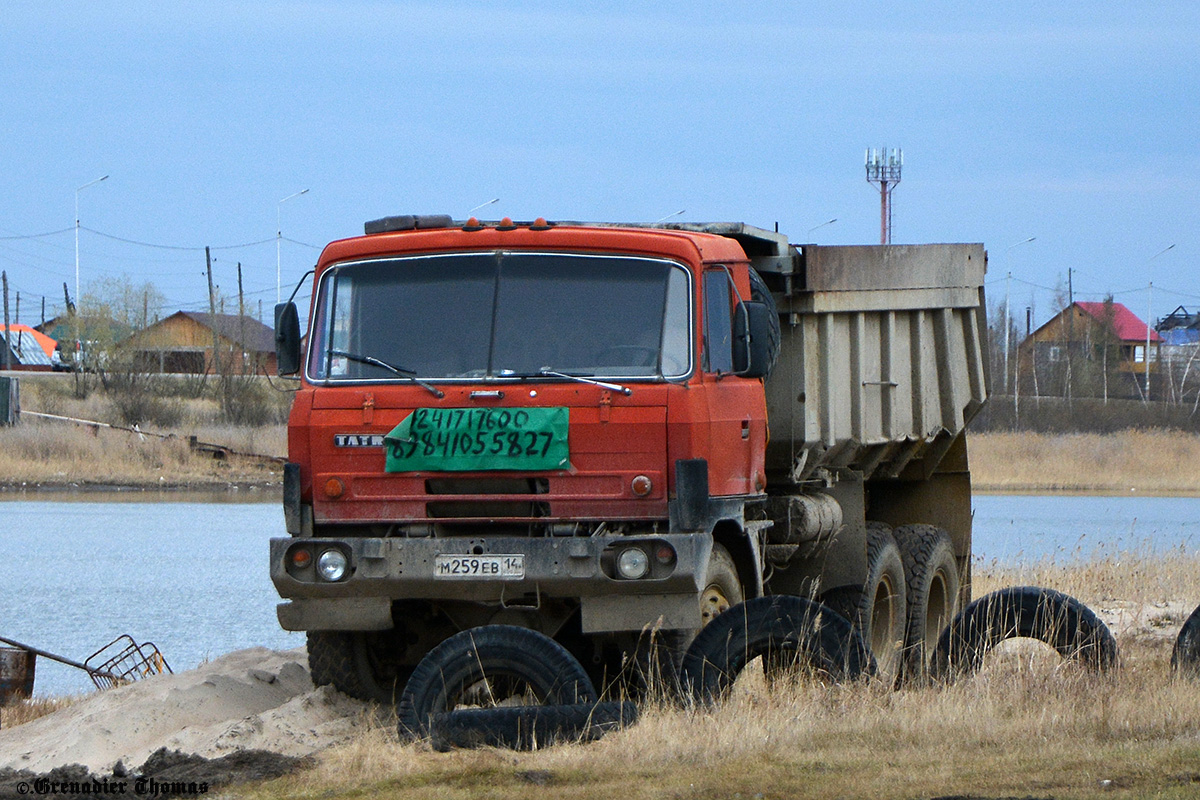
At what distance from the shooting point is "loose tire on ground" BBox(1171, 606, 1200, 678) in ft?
28.5

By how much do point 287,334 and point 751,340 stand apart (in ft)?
8.72

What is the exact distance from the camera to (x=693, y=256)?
832 centimetres

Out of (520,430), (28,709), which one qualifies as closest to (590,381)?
(520,430)

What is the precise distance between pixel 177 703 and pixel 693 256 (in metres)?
4.06

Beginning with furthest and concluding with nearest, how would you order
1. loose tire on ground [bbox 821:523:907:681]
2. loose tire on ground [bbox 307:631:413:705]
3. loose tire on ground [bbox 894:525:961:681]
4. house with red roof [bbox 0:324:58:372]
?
house with red roof [bbox 0:324:58:372], loose tire on ground [bbox 894:525:961:681], loose tire on ground [bbox 821:523:907:681], loose tire on ground [bbox 307:631:413:705]

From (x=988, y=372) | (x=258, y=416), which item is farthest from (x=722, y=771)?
(x=258, y=416)

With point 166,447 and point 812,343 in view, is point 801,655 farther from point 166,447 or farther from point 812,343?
point 166,447

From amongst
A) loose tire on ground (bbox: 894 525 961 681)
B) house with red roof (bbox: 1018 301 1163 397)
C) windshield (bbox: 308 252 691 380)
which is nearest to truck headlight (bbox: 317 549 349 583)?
windshield (bbox: 308 252 691 380)

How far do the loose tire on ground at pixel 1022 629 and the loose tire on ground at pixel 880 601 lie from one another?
5.76ft

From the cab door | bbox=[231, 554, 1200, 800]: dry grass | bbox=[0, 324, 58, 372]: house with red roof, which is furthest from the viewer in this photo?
bbox=[0, 324, 58, 372]: house with red roof

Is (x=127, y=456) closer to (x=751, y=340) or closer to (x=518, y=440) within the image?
(x=518, y=440)

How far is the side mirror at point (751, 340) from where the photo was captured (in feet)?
27.3

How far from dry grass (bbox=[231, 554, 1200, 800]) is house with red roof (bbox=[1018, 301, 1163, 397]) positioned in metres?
62.4

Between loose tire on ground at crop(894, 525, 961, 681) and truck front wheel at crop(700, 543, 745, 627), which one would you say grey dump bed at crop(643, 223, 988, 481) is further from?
truck front wheel at crop(700, 543, 745, 627)
